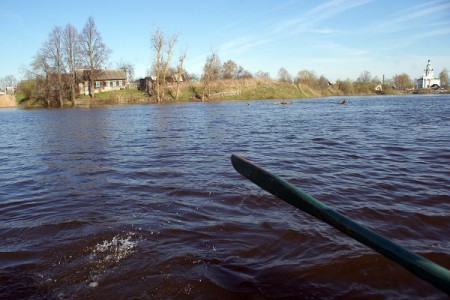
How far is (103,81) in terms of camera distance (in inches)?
2773

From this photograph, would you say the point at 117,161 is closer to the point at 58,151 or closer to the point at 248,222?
the point at 58,151

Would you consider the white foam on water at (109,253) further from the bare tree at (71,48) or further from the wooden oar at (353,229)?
the bare tree at (71,48)

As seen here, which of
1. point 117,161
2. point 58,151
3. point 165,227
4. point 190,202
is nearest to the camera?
point 165,227

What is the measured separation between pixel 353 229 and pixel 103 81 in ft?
248

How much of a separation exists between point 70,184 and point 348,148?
27.7 feet

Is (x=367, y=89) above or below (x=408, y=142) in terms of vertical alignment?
above

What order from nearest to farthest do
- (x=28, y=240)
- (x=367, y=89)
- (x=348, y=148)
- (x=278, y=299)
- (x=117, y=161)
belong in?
(x=278, y=299)
(x=28, y=240)
(x=117, y=161)
(x=348, y=148)
(x=367, y=89)

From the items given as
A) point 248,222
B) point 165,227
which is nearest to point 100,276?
point 165,227

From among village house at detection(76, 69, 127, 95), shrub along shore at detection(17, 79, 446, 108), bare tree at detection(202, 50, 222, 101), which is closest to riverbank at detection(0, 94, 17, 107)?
shrub along shore at detection(17, 79, 446, 108)

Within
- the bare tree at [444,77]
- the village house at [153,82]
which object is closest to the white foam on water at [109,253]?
the village house at [153,82]

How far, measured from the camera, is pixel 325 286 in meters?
3.17

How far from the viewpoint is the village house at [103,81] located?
63.2 m

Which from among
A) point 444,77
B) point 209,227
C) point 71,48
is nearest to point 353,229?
point 209,227

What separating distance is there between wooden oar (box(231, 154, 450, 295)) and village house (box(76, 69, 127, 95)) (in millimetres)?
66178
